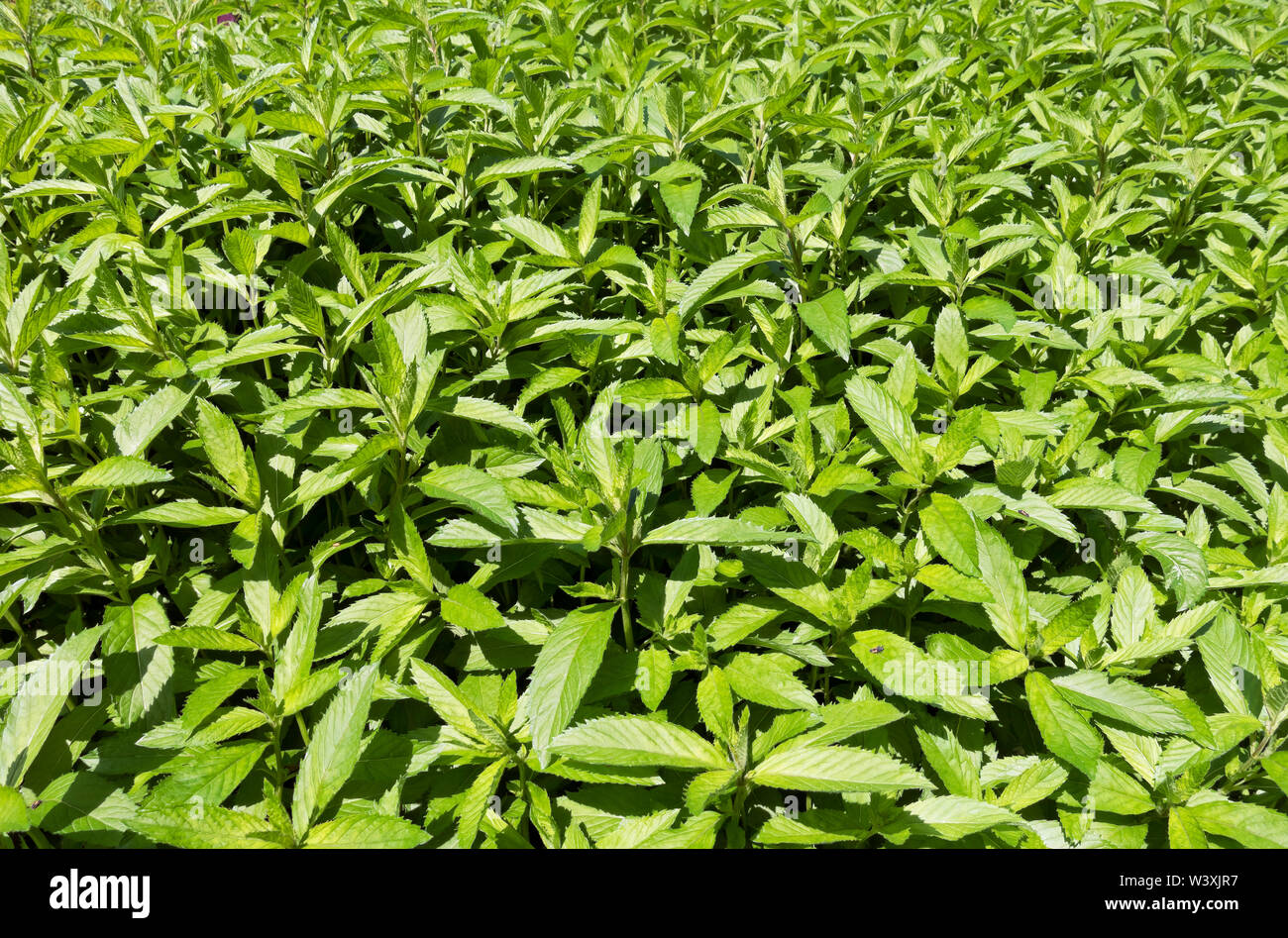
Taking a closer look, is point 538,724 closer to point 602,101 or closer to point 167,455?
point 167,455

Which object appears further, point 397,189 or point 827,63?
point 827,63

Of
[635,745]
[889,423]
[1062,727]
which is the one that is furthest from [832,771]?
[889,423]

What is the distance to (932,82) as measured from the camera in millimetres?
3256

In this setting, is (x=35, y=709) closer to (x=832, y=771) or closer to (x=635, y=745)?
(x=635, y=745)

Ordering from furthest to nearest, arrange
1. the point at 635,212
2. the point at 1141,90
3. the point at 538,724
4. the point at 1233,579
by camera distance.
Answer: the point at 1141,90, the point at 635,212, the point at 1233,579, the point at 538,724

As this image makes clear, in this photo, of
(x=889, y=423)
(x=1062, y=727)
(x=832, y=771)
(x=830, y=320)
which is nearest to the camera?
(x=832, y=771)

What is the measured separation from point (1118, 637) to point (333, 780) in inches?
72.3

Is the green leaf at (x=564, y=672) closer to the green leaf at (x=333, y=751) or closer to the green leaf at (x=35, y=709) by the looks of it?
the green leaf at (x=333, y=751)

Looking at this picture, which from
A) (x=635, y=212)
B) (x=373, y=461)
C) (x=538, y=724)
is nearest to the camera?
(x=538, y=724)

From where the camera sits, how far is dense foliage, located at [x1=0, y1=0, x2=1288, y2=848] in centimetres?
175

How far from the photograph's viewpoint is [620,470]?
1.82 m

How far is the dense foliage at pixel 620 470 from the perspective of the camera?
5.74ft

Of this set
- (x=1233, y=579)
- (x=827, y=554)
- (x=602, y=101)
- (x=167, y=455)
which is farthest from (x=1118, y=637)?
(x=167, y=455)

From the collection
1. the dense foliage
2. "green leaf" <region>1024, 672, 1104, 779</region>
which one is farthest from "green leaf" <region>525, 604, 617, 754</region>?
"green leaf" <region>1024, 672, 1104, 779</region>
